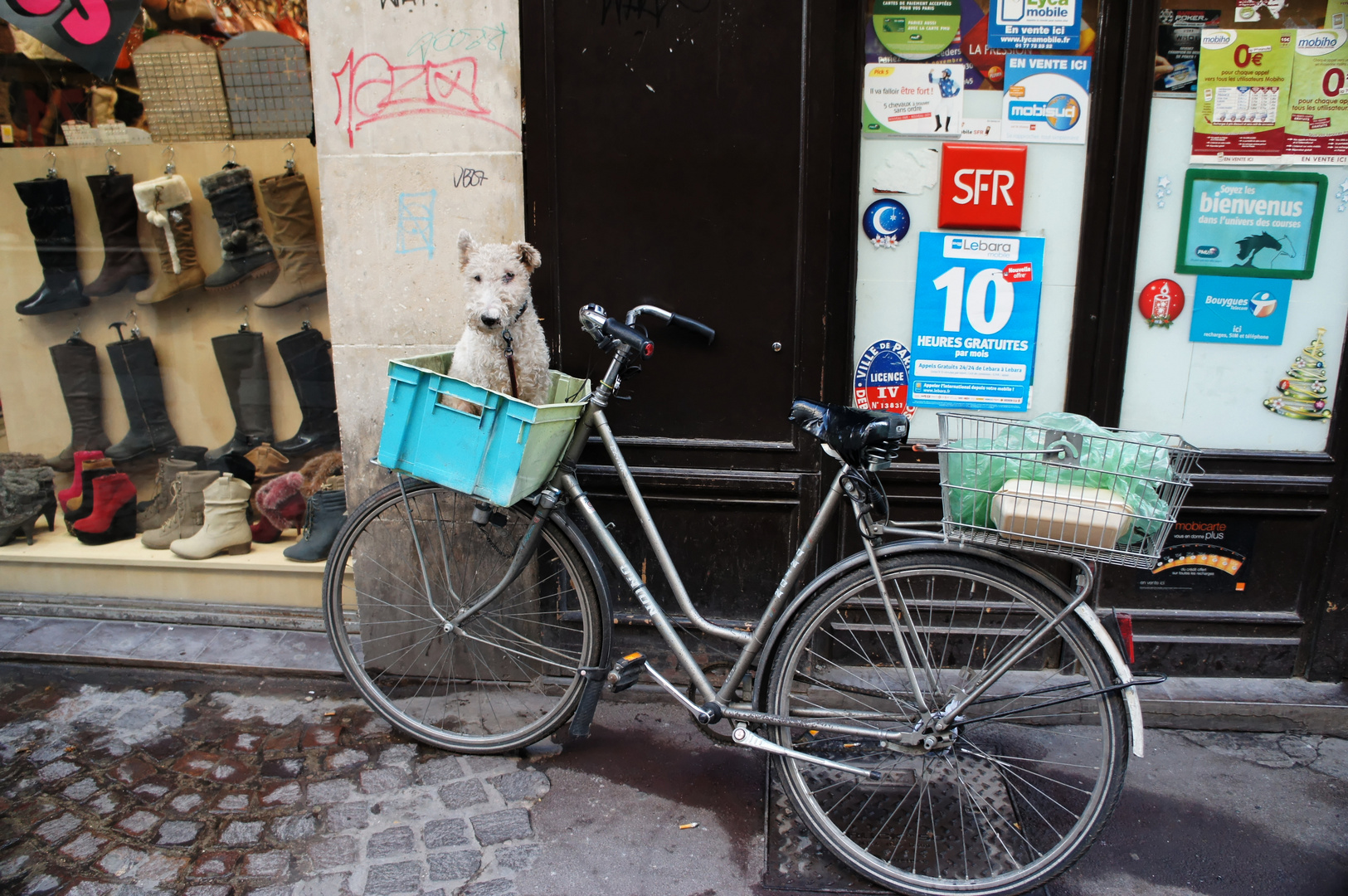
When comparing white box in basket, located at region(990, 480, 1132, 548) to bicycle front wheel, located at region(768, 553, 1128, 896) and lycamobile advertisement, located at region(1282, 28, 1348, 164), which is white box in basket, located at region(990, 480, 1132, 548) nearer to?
bicycle front wheel, located at region(768, 553, 1128, 896)

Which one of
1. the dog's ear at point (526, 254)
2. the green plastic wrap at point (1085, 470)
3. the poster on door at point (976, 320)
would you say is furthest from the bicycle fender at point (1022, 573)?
the dog's ear at point (526, 254)

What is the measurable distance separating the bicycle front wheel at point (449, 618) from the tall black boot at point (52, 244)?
253cm

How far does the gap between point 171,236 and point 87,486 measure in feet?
4.85

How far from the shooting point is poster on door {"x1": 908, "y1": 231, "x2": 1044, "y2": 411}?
3395mm

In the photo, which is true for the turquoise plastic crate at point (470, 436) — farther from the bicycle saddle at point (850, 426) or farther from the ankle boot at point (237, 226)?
the ankle boot at point (237, 226)

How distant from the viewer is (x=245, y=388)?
456 cm

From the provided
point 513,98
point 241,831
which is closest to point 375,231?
point 513,98

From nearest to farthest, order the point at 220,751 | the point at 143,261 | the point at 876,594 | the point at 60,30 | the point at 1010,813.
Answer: the point at 876,594 → the point at 1010,813 → the point at 220,751 → the point at 60,30 → the point at 143,261

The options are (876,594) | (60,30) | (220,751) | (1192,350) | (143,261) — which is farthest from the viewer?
(143,261)

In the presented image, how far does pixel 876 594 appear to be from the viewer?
2641mm

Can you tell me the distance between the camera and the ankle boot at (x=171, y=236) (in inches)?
171

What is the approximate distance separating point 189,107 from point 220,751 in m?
3.21

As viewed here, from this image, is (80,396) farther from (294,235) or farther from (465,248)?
(465,248)

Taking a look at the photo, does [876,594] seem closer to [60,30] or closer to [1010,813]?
[1010,813]
